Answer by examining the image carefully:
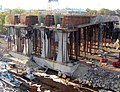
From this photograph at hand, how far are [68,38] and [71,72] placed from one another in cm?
529

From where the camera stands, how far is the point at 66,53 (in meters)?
37.5

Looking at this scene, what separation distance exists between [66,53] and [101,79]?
25.4 ft

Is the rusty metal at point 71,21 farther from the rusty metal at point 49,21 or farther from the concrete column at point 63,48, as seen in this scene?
the rusty metal at point 49,21

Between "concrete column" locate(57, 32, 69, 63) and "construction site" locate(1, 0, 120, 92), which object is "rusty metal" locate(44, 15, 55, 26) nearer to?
"construction site" locate(1, 0, 120, 92)

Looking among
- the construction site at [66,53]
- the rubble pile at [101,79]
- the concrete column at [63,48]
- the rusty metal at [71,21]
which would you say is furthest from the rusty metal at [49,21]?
the rubble pile at [101,79]

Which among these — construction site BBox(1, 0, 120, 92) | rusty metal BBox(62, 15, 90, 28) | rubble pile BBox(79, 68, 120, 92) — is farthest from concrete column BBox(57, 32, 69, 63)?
rubble pile BBox(79, 68, 120, 92)

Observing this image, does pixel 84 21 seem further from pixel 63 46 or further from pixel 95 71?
pixel 95 71

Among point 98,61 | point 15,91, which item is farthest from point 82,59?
point 15,91

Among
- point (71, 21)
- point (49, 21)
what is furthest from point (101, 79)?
point (49, 21)

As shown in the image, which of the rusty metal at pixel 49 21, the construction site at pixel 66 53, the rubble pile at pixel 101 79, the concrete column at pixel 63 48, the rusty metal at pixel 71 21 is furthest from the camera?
the rusty metal at pixel 49 21

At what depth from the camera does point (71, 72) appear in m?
35.1

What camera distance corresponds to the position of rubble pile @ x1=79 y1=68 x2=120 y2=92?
29688 mm

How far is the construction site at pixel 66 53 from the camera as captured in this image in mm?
31828
